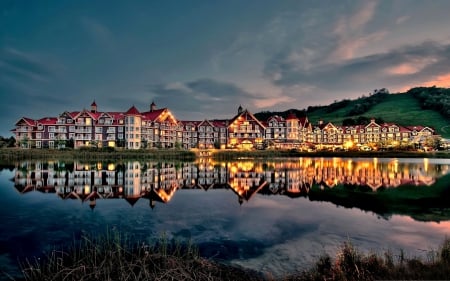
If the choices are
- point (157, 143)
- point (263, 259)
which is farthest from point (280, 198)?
point (157, 143)

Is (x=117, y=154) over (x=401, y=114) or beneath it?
beneath

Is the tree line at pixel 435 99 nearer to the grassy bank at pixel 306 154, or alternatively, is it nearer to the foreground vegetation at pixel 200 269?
the grassy bank at pixel 306 154

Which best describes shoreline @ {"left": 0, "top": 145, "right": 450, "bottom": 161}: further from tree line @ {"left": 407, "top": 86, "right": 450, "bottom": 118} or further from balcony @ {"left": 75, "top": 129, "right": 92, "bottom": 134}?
tree line @ {"left": 407, "top": 86, "right": 450, "bottom": 118}

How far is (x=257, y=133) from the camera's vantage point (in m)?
99.3

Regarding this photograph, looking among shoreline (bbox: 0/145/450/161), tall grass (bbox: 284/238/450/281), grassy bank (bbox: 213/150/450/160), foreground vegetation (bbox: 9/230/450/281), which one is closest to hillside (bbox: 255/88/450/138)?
grassy bank (bbox: 213/150/450/160)

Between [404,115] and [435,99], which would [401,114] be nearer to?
[404,115]

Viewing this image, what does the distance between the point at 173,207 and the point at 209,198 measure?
4.41 meters

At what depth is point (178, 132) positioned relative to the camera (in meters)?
96.8

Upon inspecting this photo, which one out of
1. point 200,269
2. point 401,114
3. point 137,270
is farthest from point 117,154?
point 401,114

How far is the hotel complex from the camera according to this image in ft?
268

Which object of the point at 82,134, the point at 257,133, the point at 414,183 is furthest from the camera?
the point at 257,133

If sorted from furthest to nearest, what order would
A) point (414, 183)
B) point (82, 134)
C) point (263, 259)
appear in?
point (82, 134)
point (414, 183)
point (263, 259)

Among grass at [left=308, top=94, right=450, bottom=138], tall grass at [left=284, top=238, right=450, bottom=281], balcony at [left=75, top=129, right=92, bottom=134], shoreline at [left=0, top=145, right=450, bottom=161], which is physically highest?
grass at [left=308, top=94, right=450, bottom=138]

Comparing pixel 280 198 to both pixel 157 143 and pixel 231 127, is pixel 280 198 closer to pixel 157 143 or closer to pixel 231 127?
pixel 157 143
